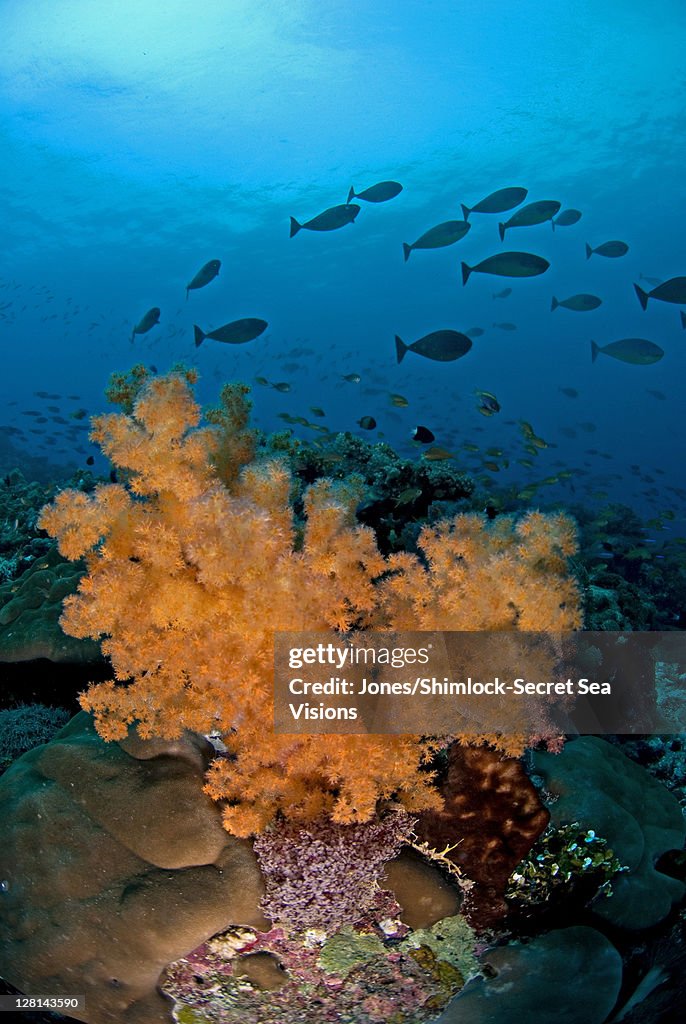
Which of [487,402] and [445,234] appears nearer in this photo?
[487,402]

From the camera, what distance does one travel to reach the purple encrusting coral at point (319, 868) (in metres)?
2.43

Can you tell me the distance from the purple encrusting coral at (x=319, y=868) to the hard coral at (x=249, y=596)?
0.31 ft

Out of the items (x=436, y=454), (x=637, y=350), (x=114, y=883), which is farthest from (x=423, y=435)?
(x=114, y=883)

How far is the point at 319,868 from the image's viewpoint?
2.42 meters

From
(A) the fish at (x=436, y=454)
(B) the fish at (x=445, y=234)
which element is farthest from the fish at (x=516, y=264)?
(A) the fish at (x=436, y=454)

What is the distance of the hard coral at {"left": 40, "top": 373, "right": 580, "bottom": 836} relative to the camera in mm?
2469

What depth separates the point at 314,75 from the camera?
33.2 metres

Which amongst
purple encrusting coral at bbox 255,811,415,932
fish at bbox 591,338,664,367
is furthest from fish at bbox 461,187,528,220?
purple encrusting coral at bbox 255,811,415,932

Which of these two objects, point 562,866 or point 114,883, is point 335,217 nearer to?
point 562,866

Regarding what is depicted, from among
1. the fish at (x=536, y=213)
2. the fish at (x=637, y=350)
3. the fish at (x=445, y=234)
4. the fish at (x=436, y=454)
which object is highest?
the fish at (x=536, y=213)

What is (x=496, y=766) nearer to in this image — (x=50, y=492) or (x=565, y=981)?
(x=565, y=981)

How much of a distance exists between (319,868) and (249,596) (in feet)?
4.18

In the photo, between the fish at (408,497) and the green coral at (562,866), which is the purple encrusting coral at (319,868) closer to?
the green coral at (562,866)

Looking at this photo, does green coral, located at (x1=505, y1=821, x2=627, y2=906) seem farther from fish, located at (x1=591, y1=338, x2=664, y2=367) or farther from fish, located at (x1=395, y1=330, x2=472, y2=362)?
fish, located at (x1=591, y1=338, x2=664, y2=367)
